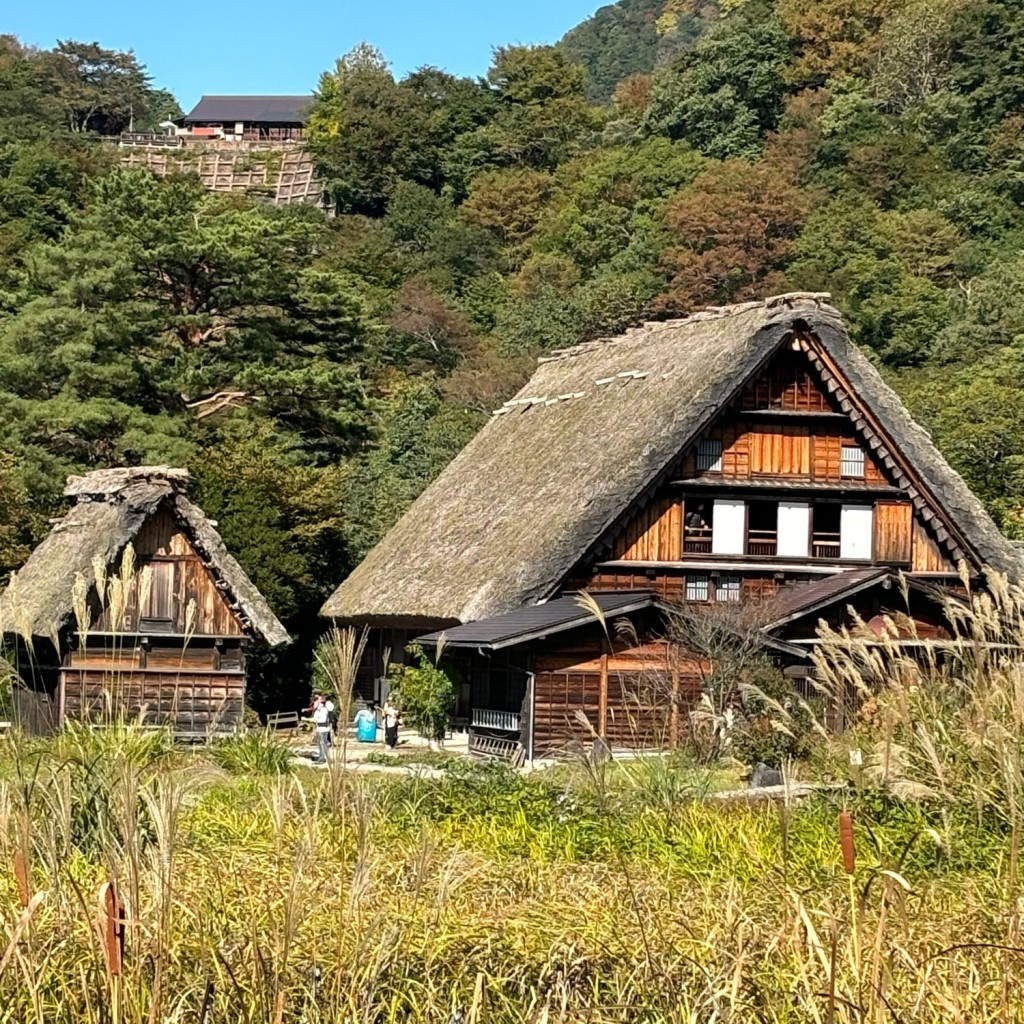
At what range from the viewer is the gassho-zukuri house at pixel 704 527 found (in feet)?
76.1

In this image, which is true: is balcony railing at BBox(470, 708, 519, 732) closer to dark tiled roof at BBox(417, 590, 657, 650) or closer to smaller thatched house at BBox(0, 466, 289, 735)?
dark tiled roof at BBox(417, 590, 657, 650)

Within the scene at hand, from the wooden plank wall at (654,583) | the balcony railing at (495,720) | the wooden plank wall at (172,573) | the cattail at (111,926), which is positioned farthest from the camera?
the wooden plank wall at (172,573)

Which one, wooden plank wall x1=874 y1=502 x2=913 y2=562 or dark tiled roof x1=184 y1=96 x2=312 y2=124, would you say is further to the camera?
dark tiled roof x1=184 y1=96 x2=312 y2=124

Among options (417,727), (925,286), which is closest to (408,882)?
(417,727)

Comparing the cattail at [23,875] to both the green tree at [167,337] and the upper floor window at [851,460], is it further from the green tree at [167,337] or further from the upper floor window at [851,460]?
the green tree at [167,337]

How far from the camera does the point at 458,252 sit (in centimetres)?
7175

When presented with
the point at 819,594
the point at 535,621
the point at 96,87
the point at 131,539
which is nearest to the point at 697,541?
the point at 819,594

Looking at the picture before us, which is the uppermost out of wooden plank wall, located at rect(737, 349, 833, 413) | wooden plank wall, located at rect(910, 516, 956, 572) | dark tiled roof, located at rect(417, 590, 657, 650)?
wooden plank wall, located at rect(737, 349, 833, 413)

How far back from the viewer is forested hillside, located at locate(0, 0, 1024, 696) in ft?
121

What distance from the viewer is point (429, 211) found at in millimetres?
76812

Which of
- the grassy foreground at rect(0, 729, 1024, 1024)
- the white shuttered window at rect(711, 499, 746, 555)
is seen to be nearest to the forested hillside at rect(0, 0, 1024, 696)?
the white shuttered window at rect(711, 499, 746, 555)

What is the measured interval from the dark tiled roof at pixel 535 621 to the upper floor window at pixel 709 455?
265 cm

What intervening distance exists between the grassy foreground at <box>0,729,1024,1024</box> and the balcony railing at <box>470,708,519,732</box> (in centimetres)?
1439

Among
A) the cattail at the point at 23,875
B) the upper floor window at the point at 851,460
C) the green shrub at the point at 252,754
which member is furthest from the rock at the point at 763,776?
the upper floor window at the point at 851,460
